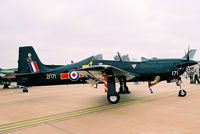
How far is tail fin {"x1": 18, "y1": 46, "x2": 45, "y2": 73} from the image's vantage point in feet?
27.9

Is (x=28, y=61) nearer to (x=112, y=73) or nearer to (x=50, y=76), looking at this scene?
(x=50, y=76)

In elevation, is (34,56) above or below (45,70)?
above

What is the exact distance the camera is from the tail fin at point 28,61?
851 centimetres

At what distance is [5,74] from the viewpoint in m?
16.7

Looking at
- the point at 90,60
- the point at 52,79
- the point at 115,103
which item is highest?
the point at 90,60

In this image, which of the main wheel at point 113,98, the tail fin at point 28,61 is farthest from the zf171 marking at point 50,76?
the main wheel at point 113,98

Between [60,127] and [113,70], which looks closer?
[60,127]

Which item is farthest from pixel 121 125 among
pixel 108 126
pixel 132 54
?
pixel 132 54

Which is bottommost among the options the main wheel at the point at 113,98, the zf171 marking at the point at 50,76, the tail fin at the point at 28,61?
the main wheel at the point at 113,98

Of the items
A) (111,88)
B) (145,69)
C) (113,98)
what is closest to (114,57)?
(145,69)

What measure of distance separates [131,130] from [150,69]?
13.9 feet

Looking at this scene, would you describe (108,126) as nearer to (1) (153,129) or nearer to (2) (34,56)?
(1) (153,129)

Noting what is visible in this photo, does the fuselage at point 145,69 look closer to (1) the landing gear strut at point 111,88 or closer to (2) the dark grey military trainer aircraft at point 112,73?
(2) the dark grey military trainer aircraft at point 112,73

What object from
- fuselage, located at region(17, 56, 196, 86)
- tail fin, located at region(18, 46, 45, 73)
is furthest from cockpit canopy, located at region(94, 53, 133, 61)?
tail fin, located at region(18, 46, 45, 73)
